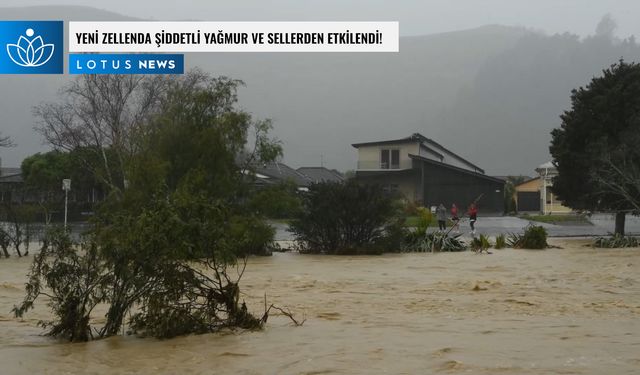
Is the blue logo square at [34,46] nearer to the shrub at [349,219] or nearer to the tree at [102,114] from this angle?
the shrub at [349,219]

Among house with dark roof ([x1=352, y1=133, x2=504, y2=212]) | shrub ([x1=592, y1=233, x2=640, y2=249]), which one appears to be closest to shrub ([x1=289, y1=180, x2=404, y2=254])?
shrub ([x1=592, y1=233, x2=640, y2=249])

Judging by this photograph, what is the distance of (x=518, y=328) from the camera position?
9.92 m

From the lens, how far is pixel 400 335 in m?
9.51

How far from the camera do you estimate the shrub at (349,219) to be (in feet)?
89.2

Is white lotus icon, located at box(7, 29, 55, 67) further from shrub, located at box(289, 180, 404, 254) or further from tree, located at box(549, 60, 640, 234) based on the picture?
tree, located at box(549, 60, 640, 234)

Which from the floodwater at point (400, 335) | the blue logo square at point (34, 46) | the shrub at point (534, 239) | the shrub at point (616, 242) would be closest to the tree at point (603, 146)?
the shrub at point (616, 242)

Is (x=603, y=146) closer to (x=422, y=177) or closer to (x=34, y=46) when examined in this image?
(x=34, y=46)

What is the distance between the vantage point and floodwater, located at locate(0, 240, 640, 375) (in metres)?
7.86

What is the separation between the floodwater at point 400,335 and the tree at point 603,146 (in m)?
14.2

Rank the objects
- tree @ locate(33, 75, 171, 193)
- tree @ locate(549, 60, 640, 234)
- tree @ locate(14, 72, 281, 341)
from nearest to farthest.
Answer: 1. tree @ locate(14, 72, 281, 341)
2. tree @ locate(549, 60, 640, 234)
3. tree @ locate(33, 75, 171, 193)

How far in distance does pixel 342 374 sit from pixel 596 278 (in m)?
11.5

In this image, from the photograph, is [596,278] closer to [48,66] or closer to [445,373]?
[445,373]

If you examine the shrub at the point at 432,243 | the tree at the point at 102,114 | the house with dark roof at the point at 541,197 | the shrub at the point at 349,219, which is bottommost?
the shrub at the point at 432,243

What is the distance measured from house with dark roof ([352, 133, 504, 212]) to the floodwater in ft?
148
